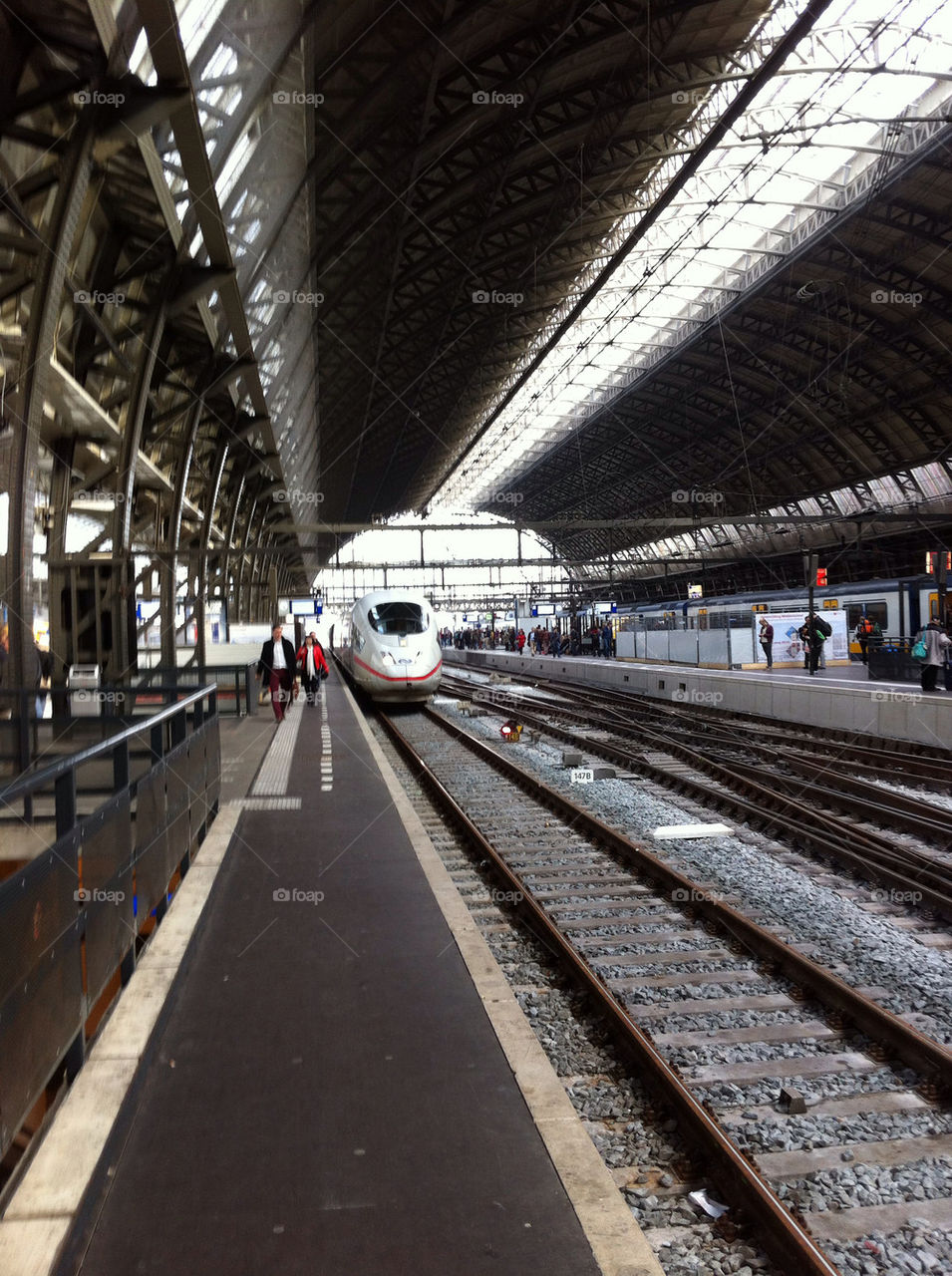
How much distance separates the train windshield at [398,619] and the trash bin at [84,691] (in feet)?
23.2

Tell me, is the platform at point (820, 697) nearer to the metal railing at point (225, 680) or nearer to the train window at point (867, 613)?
the train window at point (867, 613)

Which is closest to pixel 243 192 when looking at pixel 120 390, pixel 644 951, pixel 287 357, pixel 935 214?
pixel 120 390

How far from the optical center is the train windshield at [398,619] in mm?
20938

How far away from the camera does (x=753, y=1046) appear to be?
15.2 feet

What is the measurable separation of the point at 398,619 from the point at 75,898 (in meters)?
17.6

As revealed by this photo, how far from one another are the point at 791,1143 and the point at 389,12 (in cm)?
1523

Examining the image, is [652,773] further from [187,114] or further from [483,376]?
[483,376]

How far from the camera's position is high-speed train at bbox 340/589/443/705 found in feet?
68.8

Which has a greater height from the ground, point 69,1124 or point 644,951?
point 69,1124

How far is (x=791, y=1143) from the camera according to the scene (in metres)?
3.70

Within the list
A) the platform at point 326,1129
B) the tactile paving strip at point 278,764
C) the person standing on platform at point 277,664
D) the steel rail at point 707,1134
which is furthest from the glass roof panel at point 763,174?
the platform at point 326,1129

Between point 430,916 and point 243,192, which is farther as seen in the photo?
point 243,192

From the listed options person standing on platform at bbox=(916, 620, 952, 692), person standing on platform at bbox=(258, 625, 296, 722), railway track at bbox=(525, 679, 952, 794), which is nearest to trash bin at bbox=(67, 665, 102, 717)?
person standing on platform at bbox=(258, 625, 296, 722)

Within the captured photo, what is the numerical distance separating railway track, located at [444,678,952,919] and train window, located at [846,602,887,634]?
17005 mm
